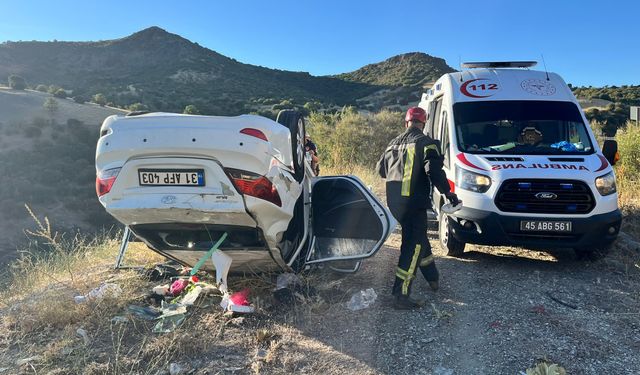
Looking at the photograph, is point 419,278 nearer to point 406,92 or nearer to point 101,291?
point 101,291

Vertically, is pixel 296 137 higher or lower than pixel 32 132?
higher

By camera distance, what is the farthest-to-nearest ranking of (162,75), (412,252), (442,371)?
(162,75) → (412,252) → (442,371)

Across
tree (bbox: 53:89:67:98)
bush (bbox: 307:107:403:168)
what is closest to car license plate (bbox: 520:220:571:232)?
bush (bbox: 307:107:403:168)

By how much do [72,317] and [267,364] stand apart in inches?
78.0

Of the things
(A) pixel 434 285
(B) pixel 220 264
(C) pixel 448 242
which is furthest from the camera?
(C) pixel 448 242

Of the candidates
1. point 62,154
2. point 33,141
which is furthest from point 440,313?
point 33,141

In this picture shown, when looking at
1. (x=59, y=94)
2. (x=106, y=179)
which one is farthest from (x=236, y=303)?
(x=59, y=94)

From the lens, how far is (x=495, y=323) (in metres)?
4.19

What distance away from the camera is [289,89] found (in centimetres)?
5556

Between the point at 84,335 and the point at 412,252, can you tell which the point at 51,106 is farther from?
the point at 412,252

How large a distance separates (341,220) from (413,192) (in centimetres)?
104

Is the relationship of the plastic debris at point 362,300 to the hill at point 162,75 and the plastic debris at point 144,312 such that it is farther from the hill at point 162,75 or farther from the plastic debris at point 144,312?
the hill at point 162,75

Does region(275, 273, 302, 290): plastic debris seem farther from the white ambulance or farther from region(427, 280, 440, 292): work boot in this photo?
the white ambulance

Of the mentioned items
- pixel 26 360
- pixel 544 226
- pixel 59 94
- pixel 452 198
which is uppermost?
pixel 59 94
